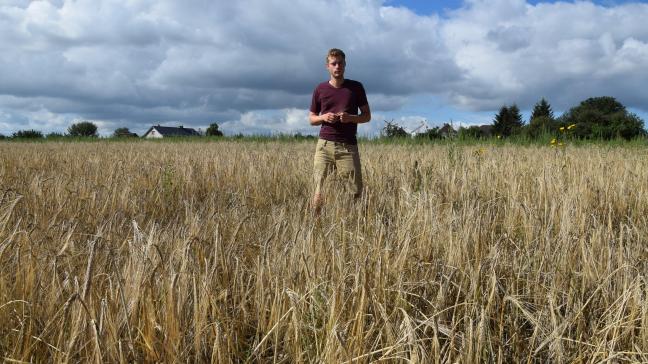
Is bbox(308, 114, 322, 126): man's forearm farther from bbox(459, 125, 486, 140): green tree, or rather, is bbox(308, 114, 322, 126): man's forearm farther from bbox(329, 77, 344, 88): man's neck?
bbox(459, 125, 486, 140): green tree

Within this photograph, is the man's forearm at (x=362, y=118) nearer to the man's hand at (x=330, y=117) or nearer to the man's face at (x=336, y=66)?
the man's hand at (x=330, y=117)

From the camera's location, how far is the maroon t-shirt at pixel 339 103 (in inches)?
211

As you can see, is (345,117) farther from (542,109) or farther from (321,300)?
(542,109)

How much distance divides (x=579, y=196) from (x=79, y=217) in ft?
13.9

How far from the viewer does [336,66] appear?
17.3 ft

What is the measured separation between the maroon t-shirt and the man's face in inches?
5.8

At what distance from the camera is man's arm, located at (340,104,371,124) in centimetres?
505

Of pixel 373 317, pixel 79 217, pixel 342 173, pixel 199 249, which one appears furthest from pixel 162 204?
pixel 373 317

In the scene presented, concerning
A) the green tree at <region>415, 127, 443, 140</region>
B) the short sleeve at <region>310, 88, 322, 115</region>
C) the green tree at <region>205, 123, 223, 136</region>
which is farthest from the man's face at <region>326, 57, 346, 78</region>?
the green tree at <region>205, 123, 223, 136</region>

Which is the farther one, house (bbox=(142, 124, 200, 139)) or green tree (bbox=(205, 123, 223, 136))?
house (bbox=(142, 124, 200, 139))

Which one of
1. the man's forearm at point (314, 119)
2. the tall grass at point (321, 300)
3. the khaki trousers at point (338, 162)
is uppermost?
the man's forearm at point (314, 119)

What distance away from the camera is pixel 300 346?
1940 mm

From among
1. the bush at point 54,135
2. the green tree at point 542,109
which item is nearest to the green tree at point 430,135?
the bush at point 54,135

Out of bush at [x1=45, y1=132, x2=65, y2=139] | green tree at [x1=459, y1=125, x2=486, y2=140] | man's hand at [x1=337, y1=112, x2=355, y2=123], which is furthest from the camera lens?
bush at [x1=45, y1=132, x2=65, y2=139]
